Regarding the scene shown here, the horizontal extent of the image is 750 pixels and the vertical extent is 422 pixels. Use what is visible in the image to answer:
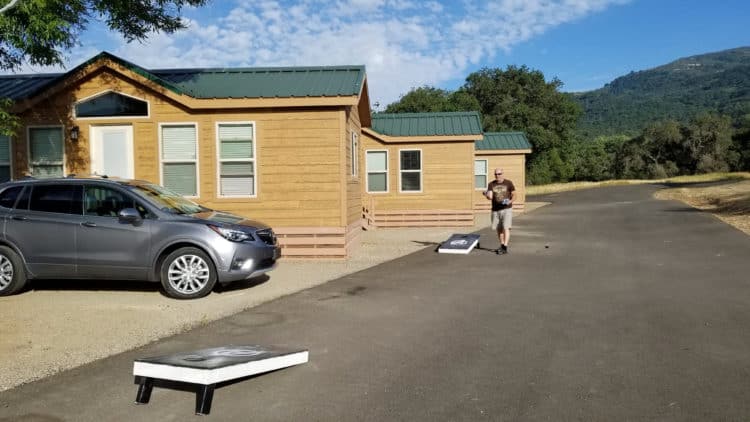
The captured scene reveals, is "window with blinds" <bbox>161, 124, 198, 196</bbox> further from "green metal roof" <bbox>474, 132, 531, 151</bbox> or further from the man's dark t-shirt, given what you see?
"green metal roof" <bbox>474, 132, 531, 151</bbox>

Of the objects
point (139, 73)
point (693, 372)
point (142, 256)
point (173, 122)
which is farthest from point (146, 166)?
point (693, 372)

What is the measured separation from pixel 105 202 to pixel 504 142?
69.7 ft

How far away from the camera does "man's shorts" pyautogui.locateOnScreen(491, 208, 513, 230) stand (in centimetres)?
1206

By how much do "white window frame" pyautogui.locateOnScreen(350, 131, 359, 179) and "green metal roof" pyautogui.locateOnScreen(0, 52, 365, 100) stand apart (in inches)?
76.4

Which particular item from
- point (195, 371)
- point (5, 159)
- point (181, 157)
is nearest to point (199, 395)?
point (195, 371)

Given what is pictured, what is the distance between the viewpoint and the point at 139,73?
11539 mm

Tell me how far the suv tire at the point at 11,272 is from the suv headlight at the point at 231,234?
8.73 feet

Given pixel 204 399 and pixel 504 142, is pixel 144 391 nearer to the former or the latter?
pixel 204 399

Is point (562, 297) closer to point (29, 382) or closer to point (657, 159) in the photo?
point (29, 382)

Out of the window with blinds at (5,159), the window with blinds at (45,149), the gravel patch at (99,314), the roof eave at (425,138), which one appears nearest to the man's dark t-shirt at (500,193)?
the gravel patch at (99,314)

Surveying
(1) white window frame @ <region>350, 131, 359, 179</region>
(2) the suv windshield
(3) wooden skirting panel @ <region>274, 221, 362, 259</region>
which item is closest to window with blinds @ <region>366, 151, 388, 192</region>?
(1) white window frame @ <region>350, 131, 359, 179</region>

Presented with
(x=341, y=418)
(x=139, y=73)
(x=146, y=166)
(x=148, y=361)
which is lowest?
(x=341, y=418)

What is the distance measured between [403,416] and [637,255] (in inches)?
363

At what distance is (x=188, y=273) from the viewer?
7.87m
